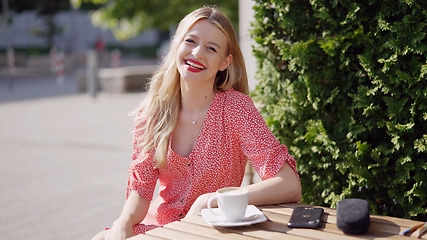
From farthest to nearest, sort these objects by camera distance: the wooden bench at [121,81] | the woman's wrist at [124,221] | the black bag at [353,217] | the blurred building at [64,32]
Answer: the blurred building at [64,32], the wooden bench at [121,81], the woman's wrist at [124,221], the black bag at [353,217]

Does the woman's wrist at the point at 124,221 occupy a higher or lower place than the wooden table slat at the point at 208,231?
lower

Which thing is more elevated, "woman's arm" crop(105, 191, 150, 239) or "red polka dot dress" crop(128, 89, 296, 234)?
"red polka dot dress" crop(128, 89, 296, 234)

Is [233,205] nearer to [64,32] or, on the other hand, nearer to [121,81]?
[121,81]

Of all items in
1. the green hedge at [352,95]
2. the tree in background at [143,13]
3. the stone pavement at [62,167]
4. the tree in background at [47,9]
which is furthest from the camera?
the tree in background at [47,9]

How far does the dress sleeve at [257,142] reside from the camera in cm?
277

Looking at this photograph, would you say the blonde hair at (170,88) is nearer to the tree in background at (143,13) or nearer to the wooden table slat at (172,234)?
the wooden table slat at (172,234)

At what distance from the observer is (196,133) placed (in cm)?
301

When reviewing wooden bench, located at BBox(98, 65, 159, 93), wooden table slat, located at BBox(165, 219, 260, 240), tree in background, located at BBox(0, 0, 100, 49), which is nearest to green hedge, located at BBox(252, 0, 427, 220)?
wooden table slat, located at BBox(165, 219, 260, 240)

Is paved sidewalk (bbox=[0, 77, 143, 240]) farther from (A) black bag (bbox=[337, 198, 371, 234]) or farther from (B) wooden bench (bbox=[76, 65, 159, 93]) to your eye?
(A) black bag (bbox=[337, 198, 371, 234])

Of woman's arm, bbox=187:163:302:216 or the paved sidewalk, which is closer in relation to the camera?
woman's arm, bbox=187:163:302:216

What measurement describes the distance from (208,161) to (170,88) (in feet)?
1.43

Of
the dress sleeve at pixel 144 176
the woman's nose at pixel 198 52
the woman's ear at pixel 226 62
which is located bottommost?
the dress sleeve at pixel 144 176

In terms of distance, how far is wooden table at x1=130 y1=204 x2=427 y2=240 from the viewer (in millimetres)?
2154

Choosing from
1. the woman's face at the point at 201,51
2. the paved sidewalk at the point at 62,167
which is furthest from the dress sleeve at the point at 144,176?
the paved sidewalk at the point at 62,167
